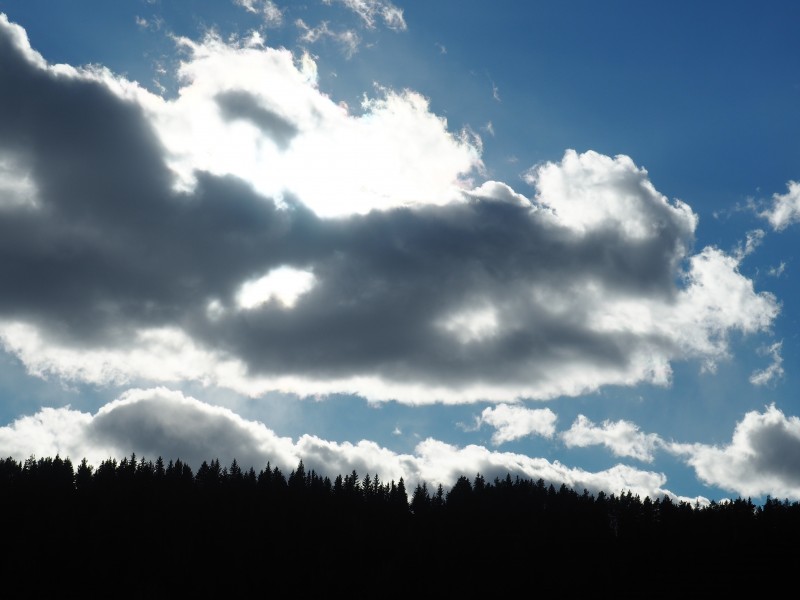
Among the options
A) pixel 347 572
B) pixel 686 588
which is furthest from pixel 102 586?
pixel 686 588

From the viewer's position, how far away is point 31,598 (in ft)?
564

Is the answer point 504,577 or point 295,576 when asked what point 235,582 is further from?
point 504,577

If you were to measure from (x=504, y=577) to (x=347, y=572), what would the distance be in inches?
1503

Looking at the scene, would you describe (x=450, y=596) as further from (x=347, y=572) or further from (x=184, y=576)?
(x=184, y=576)

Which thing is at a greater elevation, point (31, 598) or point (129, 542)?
point (129, 542)

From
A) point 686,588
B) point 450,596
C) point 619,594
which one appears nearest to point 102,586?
point 450,596

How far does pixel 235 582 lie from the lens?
187 meters

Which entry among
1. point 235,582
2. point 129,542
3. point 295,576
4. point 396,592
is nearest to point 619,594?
point 396,592

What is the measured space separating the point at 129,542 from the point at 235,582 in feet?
99.6

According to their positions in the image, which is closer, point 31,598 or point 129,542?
point 31,598

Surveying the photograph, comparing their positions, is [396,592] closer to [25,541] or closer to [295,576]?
[295,576]

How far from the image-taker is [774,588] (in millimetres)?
193750

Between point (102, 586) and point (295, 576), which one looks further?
point (295, 576)

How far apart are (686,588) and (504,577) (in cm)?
4424
